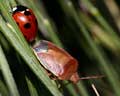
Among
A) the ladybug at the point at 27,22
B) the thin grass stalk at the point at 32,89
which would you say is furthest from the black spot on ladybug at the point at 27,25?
the thin grass stalk at the point at 32,89

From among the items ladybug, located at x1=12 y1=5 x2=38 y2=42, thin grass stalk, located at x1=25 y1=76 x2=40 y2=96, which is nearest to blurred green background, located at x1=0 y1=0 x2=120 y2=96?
ladybug, located at x1=12 y1=5 x2=38 y2=42

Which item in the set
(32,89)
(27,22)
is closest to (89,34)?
(27,22)

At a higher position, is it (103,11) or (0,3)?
(0,3)

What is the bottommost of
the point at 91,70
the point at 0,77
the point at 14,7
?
the point at 91,70

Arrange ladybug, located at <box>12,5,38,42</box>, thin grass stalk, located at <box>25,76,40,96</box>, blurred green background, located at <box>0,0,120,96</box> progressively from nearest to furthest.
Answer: thin grass stalk, located at <box>25,76,40,96</box> → ladybug, located at <box>12,5,38,42</box> → blurred green background, located at <box>0,0,120,96</box>

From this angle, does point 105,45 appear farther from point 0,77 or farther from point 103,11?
point 0,77

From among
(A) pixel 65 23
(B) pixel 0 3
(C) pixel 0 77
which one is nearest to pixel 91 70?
(A) pixel 65 23

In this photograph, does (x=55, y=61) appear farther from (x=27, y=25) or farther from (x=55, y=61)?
(x=27, y=25)

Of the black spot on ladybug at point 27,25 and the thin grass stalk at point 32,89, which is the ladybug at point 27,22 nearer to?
the black spot on ladybug at point 27,25

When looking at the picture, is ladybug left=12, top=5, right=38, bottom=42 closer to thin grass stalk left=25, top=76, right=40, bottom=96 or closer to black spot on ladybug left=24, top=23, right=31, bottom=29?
black spot on ladybug left=24, top=23, right=31, bottom=29
